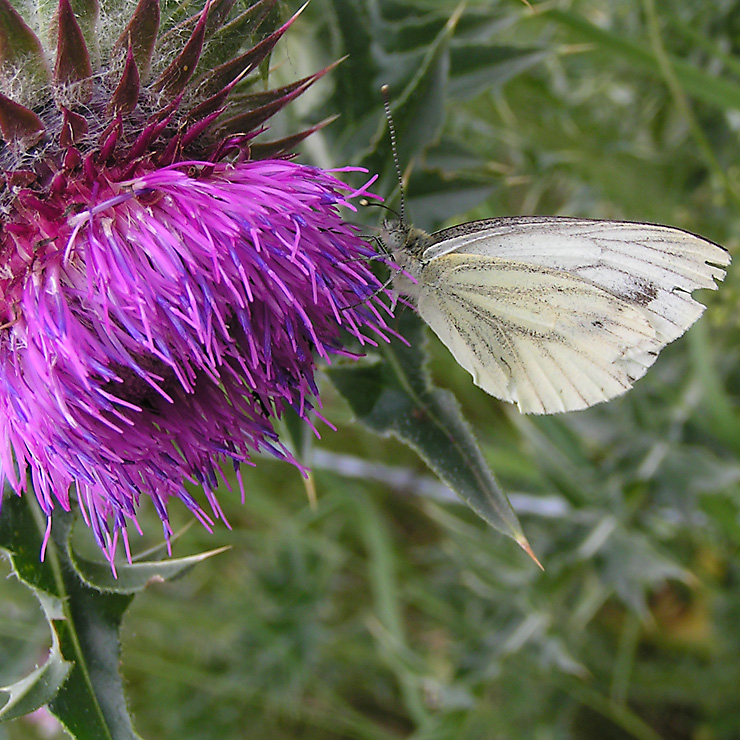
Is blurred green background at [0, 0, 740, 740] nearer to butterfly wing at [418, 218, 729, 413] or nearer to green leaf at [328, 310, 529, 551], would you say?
butterfly wing at [418, 218, 729, 413]

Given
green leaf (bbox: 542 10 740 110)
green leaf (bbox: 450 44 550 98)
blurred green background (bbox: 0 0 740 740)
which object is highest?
green leaf (bbox: 450 44 550 98)

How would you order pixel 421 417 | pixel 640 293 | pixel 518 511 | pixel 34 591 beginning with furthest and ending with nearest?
1. pixel 518 511
2. pixel 640 293
3. pixel 421 417
4. pixel 34 591

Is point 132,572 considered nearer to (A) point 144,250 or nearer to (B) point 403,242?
(A) point 144,250

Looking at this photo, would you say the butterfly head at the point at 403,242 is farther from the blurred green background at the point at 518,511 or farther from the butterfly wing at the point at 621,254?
the blurred green background at the point at 518,511

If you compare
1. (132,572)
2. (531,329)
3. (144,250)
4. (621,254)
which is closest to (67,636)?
(132,572)

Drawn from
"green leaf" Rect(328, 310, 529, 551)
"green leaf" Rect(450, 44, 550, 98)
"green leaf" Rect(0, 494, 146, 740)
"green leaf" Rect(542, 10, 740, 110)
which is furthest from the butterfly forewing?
"green leaf" Rect(0, 494, 146, 740)

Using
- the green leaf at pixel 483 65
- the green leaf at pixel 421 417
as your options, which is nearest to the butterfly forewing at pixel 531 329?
the green leaf at pixel 421 417
